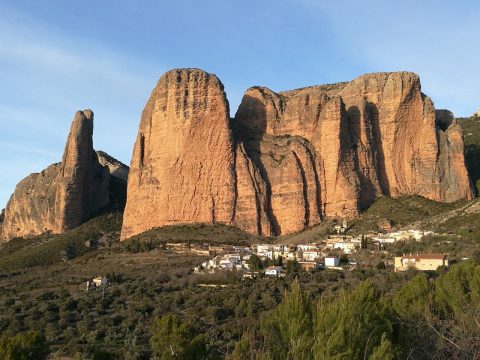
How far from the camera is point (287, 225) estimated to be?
72.4m

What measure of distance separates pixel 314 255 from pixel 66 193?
41116 millimetres

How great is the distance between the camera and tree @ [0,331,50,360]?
20688 mm

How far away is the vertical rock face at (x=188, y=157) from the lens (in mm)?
74250

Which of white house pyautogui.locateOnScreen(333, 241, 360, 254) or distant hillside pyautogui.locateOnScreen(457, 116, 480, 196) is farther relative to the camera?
distant hillside pyautogui.locateOnScreen(457, 116, 480, 196)

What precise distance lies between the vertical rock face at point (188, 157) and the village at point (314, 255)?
27.7ft

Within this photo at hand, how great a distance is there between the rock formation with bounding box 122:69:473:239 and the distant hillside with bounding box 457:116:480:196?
6.57 metres

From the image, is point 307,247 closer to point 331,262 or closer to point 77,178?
point 331,262

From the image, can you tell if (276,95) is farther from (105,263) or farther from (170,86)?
(105,263)

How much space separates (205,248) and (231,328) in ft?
104

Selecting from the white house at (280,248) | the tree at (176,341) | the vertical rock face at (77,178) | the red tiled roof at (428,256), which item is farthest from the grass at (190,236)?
the tree at (176,341)

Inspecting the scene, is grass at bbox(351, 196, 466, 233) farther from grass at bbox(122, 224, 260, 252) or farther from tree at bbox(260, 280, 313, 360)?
tree at bbox(260, 280, 313, 360)

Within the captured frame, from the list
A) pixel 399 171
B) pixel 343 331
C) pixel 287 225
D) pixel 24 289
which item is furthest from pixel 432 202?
pixel 343 331

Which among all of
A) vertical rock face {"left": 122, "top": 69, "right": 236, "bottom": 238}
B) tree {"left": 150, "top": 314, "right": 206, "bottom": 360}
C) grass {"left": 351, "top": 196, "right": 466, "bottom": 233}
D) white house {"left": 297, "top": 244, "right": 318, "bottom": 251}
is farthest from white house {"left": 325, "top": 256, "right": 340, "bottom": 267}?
tree {"left": 150, "top": 314, "right": 206, "bottom": 360}

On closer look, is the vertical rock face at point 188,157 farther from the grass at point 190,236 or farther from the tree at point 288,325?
the tree at point 288,325
